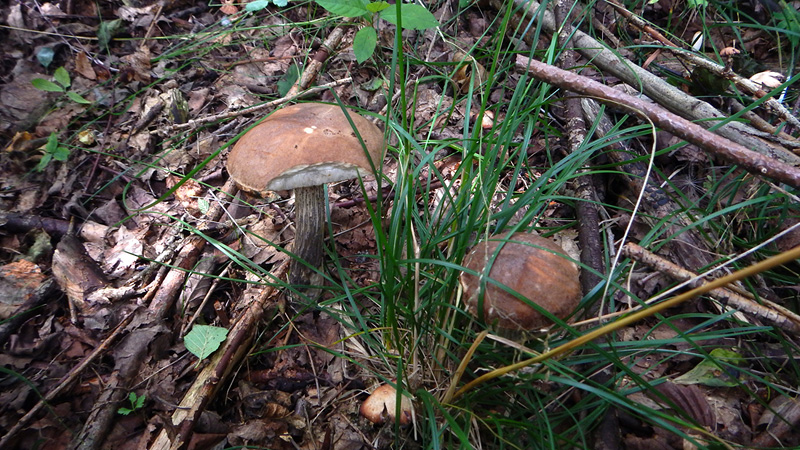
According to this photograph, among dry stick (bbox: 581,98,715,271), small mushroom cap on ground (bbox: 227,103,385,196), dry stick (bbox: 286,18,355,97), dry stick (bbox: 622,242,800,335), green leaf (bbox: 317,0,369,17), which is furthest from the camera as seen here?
dry stick (bbox: 286,18,355,97)

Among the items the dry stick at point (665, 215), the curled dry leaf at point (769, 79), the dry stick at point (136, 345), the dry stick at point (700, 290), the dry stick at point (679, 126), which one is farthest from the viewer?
the curled dry leaf at point (769, 79)

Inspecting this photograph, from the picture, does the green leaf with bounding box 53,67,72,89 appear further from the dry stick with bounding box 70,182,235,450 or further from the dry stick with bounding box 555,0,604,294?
the dry stick with bounding box 555,0,604,294

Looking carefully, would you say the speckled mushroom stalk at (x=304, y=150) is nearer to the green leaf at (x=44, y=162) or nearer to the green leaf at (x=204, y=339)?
the green leaf at (x=204, y=339)

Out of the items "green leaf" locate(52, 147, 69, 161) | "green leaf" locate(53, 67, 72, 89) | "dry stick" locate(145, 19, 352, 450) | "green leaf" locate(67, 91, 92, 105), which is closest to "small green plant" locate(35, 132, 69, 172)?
"green leaf" locate(52, 147, 69, 161)

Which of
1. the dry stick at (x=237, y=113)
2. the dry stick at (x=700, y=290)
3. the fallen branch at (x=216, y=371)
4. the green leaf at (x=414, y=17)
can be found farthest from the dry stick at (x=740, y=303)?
the dry stick at (x=237, y=113)

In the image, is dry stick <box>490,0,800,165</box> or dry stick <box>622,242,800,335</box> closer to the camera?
dry stick <box>622,242,800,335</box>

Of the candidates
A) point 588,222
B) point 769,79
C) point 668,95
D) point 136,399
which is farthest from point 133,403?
point 769,79

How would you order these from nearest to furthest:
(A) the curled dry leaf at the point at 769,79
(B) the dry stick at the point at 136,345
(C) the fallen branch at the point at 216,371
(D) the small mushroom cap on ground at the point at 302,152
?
(D) the small mushroom cap on ground at the point at 302,152, (C) the fallen branch at the point at 216,371, (B) the dry stick at the point at 136,345, (A) the curled dry leaf at the point at 769,79

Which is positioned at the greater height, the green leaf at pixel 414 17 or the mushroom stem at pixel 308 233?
the green leaf at pixel 414 17
